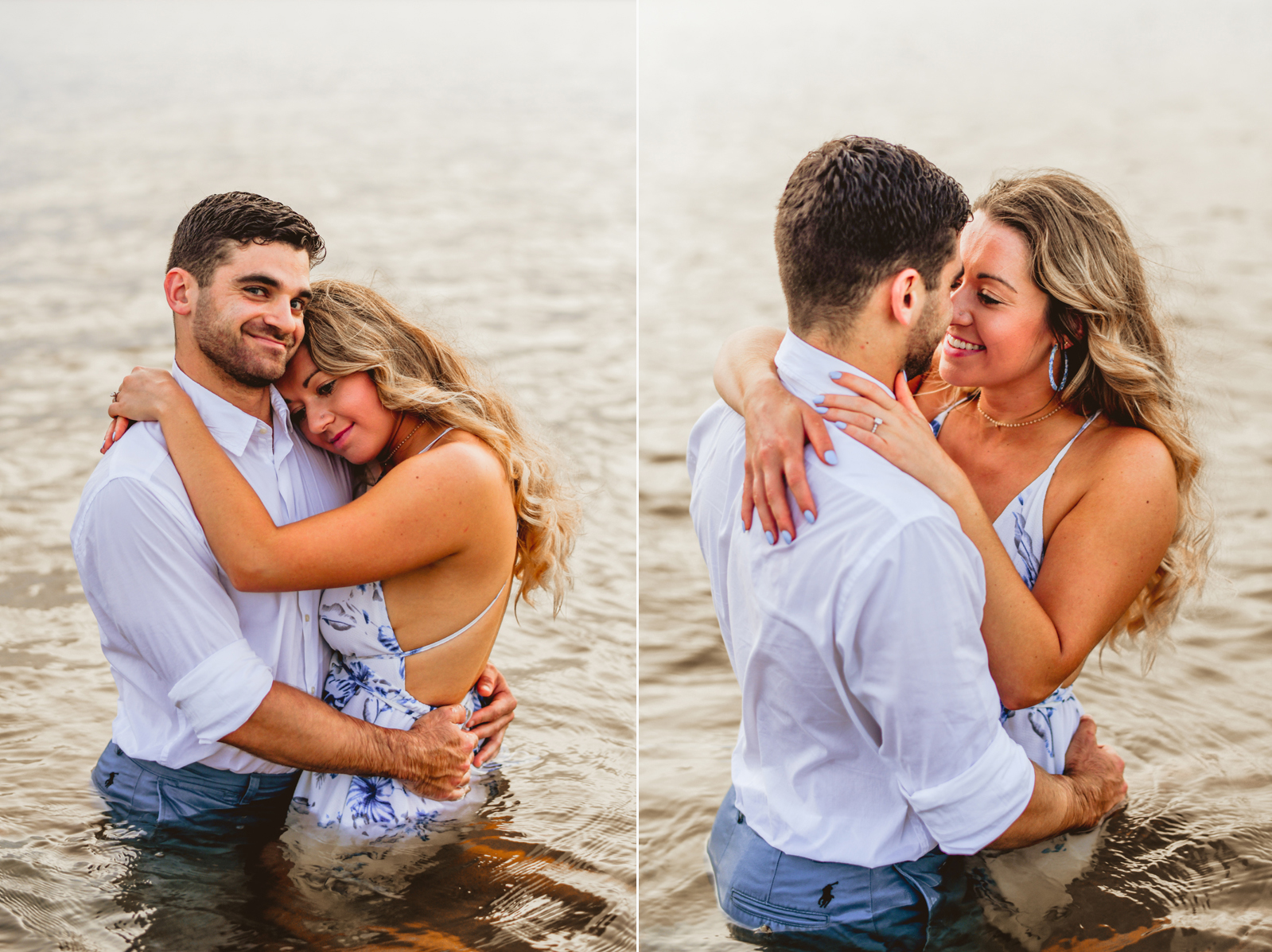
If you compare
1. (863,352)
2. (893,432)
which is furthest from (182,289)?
(893,432)

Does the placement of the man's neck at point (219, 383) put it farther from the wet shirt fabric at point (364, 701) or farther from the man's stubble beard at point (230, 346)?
the wet shirt fabric at point (364, 701)

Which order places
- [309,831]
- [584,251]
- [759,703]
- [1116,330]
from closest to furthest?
[759,703]
[1116,330]
[309,831]
[584,251]

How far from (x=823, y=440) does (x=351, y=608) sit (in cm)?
167

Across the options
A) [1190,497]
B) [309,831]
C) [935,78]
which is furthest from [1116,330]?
[935,78]

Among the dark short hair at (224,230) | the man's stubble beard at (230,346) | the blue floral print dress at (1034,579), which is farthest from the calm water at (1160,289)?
the dark short hair at (224,230)

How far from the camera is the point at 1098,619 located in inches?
122

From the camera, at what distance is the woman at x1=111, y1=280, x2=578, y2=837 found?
3357mm

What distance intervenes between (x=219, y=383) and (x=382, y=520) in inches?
26.8

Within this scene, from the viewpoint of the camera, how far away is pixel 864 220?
2.62m

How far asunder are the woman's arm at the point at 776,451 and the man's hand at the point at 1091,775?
132 centimetres

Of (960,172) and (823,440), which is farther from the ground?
(823,440)

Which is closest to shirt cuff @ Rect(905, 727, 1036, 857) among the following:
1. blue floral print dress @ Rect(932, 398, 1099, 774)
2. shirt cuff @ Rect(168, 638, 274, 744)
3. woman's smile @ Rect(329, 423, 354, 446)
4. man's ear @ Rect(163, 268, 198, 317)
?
blue floral print dress @ Rect(932, 398, 1099, 774)

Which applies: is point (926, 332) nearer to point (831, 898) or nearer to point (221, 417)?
point (831, 898)

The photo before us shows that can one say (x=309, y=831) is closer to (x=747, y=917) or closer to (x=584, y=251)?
(x=747, y=917)
